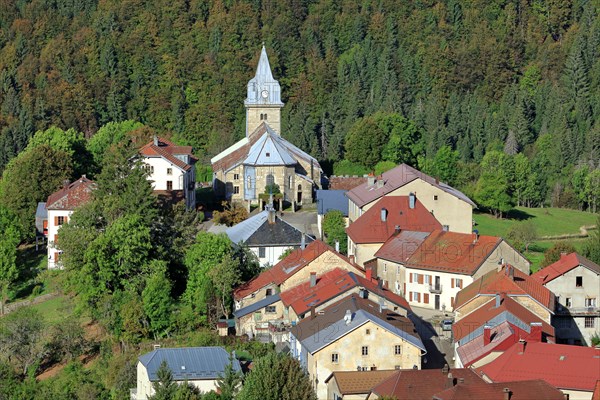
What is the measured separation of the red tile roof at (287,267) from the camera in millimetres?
64938

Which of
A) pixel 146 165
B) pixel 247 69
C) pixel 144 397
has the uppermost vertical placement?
pixel 247 69

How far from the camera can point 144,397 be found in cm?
5684

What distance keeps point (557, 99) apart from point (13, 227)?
197 ft

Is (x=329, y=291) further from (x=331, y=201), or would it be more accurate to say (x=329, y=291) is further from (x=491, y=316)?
(x=331, y=201)

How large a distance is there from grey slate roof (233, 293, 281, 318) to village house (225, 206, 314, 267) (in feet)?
22.6

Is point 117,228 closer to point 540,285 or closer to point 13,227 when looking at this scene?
point 13,227

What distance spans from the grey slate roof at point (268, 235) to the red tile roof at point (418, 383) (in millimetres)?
20853

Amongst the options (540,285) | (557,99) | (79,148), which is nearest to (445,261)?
(540,285)

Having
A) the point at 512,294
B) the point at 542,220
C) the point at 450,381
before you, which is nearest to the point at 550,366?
the point at 450,381

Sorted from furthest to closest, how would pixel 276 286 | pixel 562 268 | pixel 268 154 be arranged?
1. pixel 268 154
2. pixel 276 286
3. pixel 562 268

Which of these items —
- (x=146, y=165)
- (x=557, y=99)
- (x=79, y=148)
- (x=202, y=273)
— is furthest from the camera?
(x=557, y=99)

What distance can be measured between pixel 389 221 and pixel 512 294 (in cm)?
1364

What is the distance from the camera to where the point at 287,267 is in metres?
66.7

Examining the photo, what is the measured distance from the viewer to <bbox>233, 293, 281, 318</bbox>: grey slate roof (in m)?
63.3
